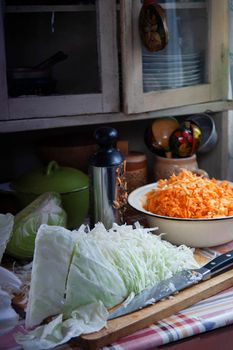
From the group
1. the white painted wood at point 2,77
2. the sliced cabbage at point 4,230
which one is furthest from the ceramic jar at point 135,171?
the sliced cabbage at point 4,230

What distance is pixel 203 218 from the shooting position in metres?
1.36

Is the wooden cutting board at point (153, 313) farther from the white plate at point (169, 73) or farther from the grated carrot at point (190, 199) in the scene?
the white plate at point (169, 73)

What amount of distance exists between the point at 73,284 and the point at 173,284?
8.9 inches

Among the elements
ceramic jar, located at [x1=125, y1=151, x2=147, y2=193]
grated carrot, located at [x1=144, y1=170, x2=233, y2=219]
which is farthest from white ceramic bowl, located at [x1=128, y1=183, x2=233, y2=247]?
ceramic jar, located at [x1=125, y1=151, x2=147, y2=193]

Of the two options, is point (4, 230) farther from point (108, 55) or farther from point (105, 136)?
point (108, 55)

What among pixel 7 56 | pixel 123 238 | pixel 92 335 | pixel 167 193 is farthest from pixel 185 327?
pixel 7 56

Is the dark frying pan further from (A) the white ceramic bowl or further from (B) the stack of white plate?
(A) the white ceramic bowl

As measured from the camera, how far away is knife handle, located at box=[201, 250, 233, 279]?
1.21m

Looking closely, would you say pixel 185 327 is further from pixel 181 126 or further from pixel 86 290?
pixel 181 126

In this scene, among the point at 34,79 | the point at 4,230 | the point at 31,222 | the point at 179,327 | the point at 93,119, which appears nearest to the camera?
the point at 179,327

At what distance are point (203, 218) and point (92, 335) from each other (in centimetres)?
49

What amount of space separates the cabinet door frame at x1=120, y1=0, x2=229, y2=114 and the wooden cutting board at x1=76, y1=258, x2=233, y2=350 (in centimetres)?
59

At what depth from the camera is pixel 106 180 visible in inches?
55.1

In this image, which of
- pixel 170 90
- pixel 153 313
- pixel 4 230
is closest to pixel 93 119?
pixel 170 90
